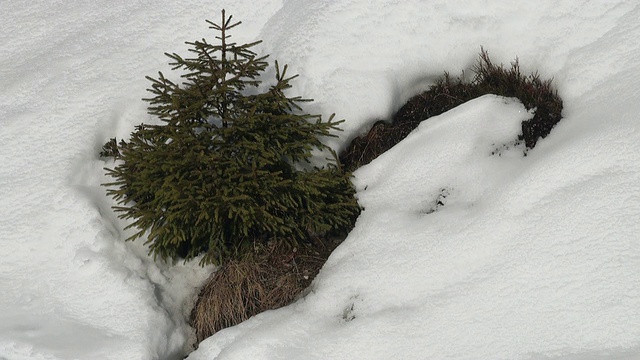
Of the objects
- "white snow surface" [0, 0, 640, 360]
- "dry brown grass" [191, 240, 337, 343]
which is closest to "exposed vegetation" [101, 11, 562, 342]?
"dry brown grass" [191, 240, 337, 343]

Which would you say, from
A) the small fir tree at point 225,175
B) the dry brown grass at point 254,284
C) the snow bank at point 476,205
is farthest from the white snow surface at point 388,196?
the small fir tree at point 225,175

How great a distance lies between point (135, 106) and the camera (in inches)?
227

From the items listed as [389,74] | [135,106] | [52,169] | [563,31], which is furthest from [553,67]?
[52,169]

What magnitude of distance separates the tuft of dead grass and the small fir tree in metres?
0.31

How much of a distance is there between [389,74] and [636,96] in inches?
70.8

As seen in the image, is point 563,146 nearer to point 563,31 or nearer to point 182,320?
point 563,31

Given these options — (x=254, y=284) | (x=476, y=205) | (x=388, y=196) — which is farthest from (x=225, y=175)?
(x=476, y=205)

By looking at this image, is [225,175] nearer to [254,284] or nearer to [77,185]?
[254,284]

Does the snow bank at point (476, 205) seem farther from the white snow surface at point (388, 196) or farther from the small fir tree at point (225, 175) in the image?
the small fir tree at point (225, 175)

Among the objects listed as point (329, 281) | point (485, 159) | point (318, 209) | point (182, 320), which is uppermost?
point (485, 159)

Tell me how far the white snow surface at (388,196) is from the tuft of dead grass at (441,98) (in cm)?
11

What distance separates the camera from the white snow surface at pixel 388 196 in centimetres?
412

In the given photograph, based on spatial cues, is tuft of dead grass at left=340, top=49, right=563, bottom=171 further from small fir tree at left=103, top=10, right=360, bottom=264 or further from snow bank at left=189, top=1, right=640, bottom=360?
small fir tree at left=103, top=10, right=360, bottom=264

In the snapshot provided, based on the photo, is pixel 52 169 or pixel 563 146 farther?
pixel 52 169
